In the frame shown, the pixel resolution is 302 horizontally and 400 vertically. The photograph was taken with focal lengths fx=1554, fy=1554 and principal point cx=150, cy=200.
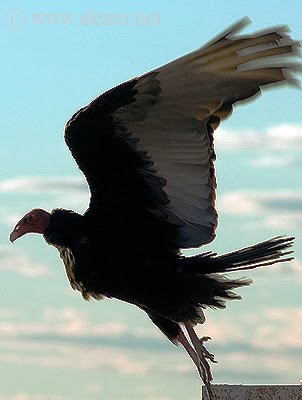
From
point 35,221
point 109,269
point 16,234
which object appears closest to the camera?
point 109,269

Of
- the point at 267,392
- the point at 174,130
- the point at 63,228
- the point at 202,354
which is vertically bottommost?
the point at 267,392

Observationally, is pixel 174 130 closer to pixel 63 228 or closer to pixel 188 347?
pixel 63 228

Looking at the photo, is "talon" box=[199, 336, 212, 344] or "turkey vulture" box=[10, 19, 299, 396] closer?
"turkey vulture" box=[10, 19, 299, 396]

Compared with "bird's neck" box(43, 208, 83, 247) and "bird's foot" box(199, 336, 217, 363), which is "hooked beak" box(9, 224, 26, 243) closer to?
"bird's neck" box(43, 208, 83, 247)

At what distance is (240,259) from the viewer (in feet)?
26.7

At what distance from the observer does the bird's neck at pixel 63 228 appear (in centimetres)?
821

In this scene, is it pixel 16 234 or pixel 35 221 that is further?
pixel 16 234

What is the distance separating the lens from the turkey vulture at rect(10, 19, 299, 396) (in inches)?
313

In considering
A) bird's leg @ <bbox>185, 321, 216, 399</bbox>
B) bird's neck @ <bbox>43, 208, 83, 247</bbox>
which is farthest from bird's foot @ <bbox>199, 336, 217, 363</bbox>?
bird's neck @ <bbox>43, 208, 83, 247</bbox>

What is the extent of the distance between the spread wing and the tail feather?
A: 107mm

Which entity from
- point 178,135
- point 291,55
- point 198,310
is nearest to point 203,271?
point 198,310

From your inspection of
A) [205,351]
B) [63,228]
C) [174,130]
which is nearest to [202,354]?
[205,351]

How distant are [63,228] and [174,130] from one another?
83 cm

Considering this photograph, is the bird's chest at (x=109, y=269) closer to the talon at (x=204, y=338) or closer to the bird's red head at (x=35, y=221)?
the bird's red head at (x=35, y=221)
